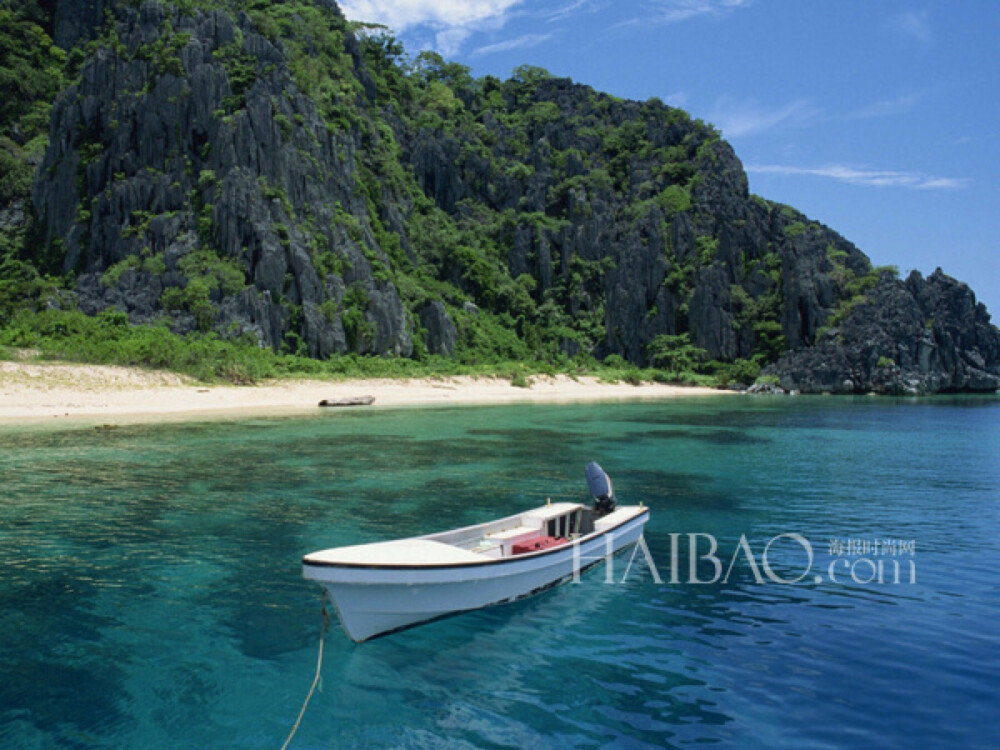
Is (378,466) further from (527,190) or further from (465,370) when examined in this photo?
(527,190)

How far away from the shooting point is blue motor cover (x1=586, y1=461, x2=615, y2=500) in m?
17.1

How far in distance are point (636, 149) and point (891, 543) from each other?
13055 centimetres

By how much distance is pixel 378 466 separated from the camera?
2759cm

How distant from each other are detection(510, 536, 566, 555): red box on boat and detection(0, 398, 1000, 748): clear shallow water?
1.03 metres

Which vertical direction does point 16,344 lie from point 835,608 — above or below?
above

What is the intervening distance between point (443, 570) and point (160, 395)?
146ft

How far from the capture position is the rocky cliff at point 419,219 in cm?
7338

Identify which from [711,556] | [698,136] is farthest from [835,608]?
[698,136]

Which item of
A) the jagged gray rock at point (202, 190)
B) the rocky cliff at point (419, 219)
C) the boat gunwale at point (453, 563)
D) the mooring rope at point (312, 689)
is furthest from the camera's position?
the rocky cliff at point (419, 219)

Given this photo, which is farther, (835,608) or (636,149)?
(636,149)

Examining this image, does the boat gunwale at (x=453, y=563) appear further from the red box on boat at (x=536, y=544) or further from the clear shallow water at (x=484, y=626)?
the clear shallow water at (x=484, y=626)

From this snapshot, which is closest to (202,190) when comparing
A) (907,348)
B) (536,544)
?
(536,544)

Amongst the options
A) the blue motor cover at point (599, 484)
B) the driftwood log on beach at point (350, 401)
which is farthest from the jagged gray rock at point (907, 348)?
the blue motor cover at point (599, 484)

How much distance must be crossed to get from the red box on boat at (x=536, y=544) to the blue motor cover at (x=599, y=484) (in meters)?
2.60
